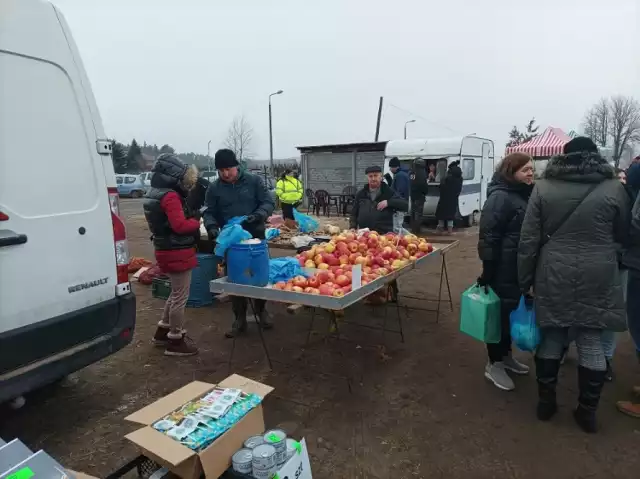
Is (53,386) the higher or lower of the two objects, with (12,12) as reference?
lower

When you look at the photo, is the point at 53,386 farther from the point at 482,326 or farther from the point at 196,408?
the point at 482,326

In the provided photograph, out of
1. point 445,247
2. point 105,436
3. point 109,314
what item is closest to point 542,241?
point 445,247

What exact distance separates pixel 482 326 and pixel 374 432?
1132 mm

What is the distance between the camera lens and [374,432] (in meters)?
3.06

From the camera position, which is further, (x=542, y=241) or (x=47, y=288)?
(x=542, y=241)

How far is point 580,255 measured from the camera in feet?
9.23

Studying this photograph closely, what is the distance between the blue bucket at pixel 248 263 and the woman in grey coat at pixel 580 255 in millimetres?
1836

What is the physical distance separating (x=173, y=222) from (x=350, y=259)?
62.0 inches

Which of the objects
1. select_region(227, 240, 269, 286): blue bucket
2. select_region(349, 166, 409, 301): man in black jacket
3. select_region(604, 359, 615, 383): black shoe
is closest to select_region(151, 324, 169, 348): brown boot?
select_region(227, 240, 269, 286): blue bucket

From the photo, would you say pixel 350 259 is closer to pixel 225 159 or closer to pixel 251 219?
pixel 251 219

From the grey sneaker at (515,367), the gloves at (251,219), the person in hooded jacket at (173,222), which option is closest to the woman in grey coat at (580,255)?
the grey sneaker at (515,367)

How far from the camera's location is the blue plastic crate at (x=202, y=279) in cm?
585

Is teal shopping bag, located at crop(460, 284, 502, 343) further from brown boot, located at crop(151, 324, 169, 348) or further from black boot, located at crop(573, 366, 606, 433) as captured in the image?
brown boot, located at crop(151, 324, 169, 348)

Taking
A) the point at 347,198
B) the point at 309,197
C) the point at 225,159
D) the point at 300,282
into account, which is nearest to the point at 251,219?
the point at 225,159
